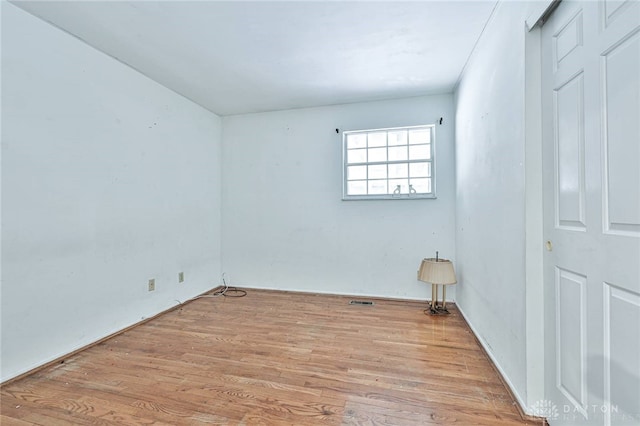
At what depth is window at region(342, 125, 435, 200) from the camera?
3.39m

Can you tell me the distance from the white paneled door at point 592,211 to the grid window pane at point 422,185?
198cm

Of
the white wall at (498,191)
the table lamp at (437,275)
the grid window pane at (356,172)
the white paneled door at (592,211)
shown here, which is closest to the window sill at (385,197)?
the grid window pane at (356,172)

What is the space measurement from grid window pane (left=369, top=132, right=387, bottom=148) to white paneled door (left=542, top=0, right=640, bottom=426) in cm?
215

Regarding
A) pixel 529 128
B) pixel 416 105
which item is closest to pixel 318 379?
pixel 529 128

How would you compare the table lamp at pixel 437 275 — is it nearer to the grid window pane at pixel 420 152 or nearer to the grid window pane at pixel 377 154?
the grid window pane at pixel 420 152

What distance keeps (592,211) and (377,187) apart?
8.23ft

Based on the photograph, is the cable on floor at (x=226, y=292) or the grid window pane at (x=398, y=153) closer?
the grid window pane at (x=398, y=153)

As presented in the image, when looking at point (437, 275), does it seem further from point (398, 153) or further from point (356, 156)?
point (356, 156)

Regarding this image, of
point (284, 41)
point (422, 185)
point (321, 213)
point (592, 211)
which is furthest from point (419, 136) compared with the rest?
point (592, 211)

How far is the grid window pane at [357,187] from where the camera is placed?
3.58 m

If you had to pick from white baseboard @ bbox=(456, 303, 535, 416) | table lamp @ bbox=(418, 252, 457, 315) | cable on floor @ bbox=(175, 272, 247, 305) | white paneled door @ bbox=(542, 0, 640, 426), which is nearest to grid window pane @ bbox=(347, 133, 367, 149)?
table lamp @ bbox=(418, 252, 457, 315)

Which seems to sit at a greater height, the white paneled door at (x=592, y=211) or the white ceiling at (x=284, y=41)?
the white ceiling at (x=284, y=41)

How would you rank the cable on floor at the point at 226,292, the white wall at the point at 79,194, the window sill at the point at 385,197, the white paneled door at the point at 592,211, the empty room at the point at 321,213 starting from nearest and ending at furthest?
the white paneled door at the point at 592,211, the empty room at the point at 321,213, the white wall at the point at 79,194, the window sill at the point at 385,197, the cable on floor at the point at 226,292

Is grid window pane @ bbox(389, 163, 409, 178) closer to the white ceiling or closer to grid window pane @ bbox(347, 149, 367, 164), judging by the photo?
grid window pane @ bbox(347, 149, 367, 164)
